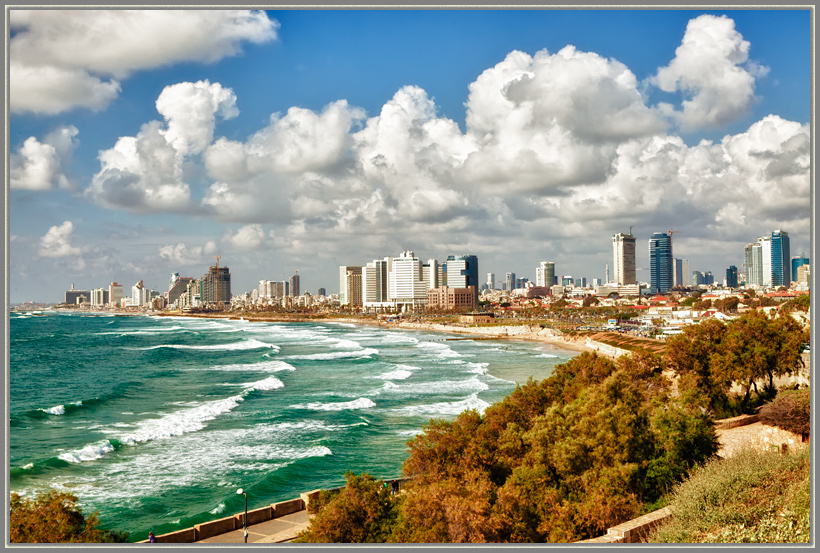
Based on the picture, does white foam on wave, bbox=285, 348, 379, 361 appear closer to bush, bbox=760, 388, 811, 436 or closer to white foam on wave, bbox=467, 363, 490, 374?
white foam on wave, bbox=467, 363, 490, 374

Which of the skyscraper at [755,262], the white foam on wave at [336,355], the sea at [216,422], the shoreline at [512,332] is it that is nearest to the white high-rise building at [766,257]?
the skyscraper at [755,262]

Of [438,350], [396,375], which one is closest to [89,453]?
[396,375]

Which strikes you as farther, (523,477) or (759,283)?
(759,283)

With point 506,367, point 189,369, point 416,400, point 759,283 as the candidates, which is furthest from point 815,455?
point 759,283

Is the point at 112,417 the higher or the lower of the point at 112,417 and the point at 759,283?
the lower
